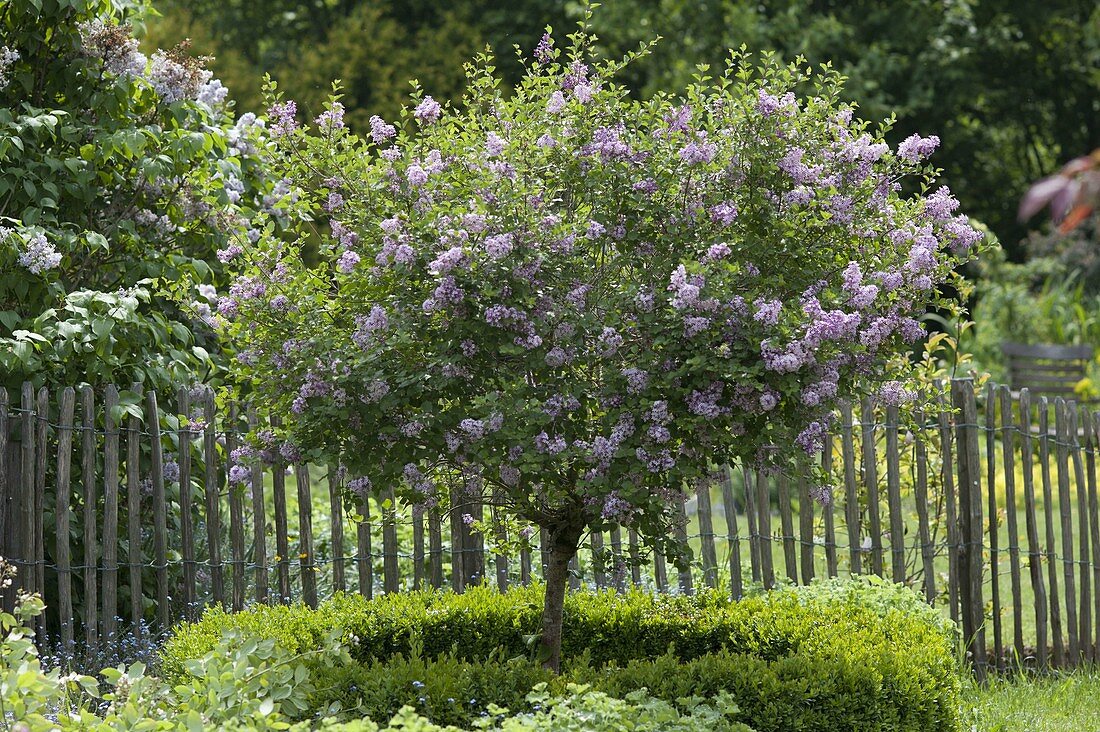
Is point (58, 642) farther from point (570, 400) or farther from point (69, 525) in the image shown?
Answer: point (570, 400)

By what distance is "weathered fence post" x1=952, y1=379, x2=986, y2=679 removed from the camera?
643 centimetres

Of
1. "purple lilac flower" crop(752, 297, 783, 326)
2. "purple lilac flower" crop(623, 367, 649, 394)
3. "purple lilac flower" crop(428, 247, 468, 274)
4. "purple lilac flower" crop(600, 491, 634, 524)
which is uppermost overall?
"purple lilac flower" crop(428, 247, 468, 274)

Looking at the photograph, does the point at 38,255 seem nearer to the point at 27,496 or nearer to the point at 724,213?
the point at 27,496

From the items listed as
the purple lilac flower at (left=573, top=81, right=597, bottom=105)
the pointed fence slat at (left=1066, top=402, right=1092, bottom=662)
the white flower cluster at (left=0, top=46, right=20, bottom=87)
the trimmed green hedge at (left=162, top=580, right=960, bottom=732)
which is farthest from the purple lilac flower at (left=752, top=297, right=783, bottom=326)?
the pointed fence slat at (left=1066, top=402, right=1092, bottom=662)

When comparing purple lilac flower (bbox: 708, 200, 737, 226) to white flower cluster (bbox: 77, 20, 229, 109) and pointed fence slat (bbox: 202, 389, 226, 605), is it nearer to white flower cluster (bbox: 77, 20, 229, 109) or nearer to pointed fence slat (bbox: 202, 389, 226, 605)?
pointed fence slat (bbox: 202, 389, 226, 605)

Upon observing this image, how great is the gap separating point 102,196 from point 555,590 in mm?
2960

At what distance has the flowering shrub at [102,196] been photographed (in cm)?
547

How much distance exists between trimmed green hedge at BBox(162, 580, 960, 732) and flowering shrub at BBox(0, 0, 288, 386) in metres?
1.31

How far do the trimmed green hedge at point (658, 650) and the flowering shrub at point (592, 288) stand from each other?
0.55m

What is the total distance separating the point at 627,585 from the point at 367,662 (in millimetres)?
2304

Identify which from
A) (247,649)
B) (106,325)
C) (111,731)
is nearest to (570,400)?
(247,649)

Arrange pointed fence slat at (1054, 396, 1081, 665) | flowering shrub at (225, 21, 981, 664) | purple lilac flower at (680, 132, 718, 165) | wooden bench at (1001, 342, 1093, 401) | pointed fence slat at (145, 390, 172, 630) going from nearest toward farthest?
flowering shrub at (225, 21, 981, 664)
purple lilac flower at (680, 132, 718, 165)
pointed fence slat at (145, 390, 172, 630)
pointed fence slat at (1054, 396, 1081, 665)
wooden bench at (1001, 342, 1093, 401)

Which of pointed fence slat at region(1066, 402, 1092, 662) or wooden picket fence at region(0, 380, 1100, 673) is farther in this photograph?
pointed fence slat at region(1066, 402, 1092, 662)

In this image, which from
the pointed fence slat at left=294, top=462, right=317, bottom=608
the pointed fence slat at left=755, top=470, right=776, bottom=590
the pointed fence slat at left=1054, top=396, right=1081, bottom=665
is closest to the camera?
the pointed fence slat at left=294, top=462, right=317, bottom=608
